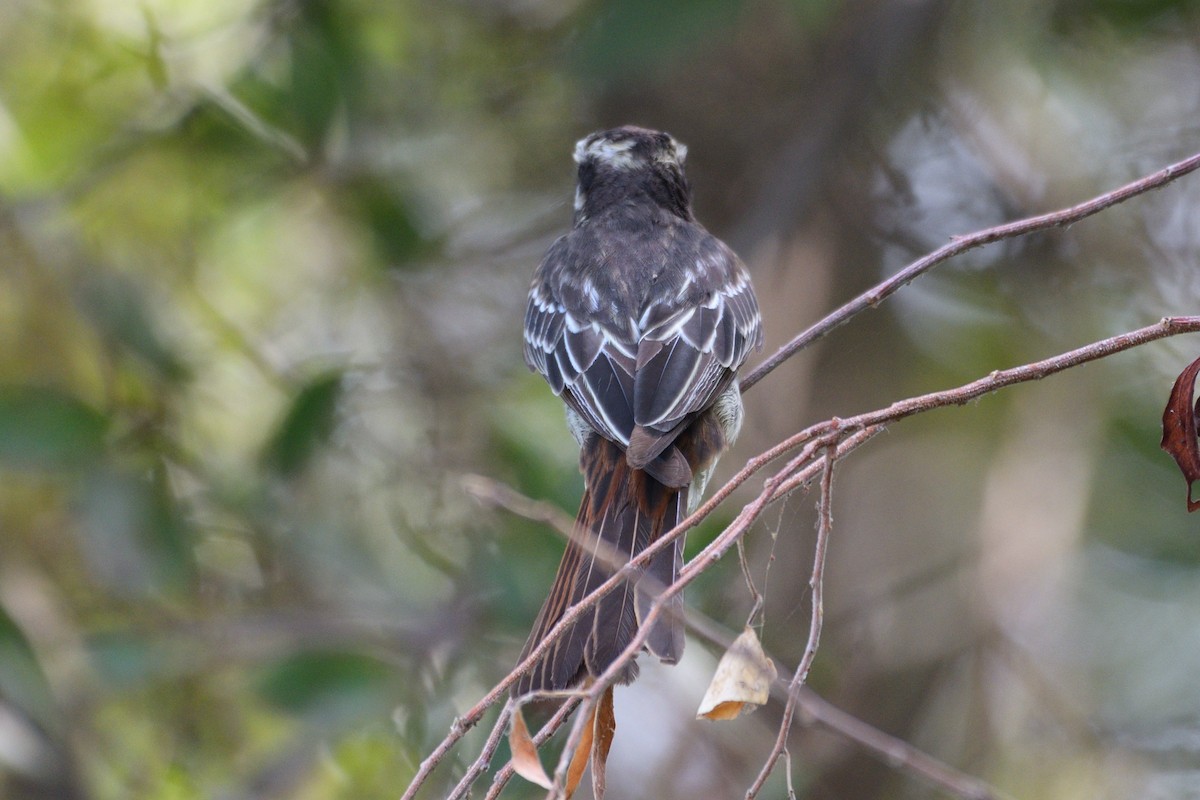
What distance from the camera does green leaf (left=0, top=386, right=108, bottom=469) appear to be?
4.06 m

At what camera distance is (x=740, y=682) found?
1.86 m

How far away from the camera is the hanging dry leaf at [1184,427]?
6.49ft

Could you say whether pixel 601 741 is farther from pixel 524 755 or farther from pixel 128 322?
pixel 128 322

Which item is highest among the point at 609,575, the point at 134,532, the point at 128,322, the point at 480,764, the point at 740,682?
the point at 128,322

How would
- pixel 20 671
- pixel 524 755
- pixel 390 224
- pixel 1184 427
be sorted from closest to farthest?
pixel 524 755
pixel 1184 427
pixel 20 671
pixel 390 224

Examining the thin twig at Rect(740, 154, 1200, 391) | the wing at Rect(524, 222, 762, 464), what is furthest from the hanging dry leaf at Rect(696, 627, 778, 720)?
the wing at Rect(524, 222, 762, 464)

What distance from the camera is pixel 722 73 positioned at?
5.36 m

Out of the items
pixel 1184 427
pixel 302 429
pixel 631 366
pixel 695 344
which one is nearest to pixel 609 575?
pixel 631 366

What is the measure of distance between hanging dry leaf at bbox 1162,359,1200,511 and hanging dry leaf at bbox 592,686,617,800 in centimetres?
91

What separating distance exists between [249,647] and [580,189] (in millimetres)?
1989

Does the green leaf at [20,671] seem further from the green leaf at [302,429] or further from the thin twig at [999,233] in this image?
the thin twig at [999,233]

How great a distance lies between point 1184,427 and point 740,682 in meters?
0.78

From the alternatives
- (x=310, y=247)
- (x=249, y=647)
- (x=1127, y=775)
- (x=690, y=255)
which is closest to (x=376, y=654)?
(x=249, y=647)

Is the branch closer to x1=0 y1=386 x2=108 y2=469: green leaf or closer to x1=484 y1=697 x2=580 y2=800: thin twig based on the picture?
x1=484 y1=697 x2=580 y2=800: thin twig
